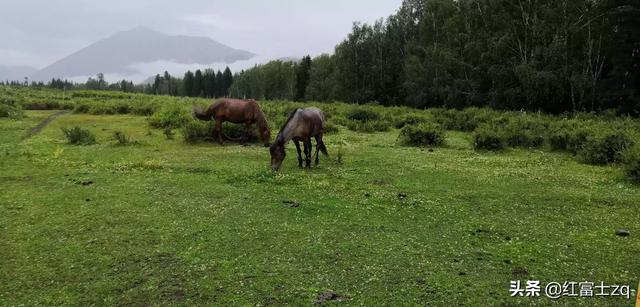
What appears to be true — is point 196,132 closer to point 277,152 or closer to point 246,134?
point 246,134

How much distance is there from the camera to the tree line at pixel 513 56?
112 feet

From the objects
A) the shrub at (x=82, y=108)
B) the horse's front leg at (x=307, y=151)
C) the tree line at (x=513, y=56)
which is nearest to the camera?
the horse's front leg at (x=307, y=151)

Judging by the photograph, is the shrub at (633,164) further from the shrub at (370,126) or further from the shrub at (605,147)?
the shrub at (370,126)

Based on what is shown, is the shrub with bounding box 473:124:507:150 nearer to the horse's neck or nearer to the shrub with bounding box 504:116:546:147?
the shrub with bounding box 504:116:546:147

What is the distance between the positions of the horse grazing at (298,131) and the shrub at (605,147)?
10.0 m

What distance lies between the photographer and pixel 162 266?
309 inches

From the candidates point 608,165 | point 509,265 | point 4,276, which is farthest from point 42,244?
point 608,165

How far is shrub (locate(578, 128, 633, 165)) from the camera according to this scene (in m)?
17.2

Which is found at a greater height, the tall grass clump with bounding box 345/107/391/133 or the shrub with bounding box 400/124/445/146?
the tall grass clump with bounding box 345/107/391/133

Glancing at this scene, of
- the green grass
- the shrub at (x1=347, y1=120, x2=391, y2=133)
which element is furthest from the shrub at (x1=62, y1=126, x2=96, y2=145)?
the shrub at (x1=347, y1=120, x2=391, y2=133)

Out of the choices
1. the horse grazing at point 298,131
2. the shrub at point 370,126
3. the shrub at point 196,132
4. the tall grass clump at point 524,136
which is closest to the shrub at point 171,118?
the shrub at point 196,132

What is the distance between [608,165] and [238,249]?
1434 cm

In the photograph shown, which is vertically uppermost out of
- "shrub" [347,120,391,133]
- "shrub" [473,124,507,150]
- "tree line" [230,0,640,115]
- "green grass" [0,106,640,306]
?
"tree line" [230,0,640,115]

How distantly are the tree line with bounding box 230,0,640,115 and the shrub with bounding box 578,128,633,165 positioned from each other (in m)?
12.8
